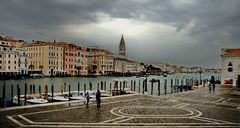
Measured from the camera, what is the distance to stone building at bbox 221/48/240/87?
158ft

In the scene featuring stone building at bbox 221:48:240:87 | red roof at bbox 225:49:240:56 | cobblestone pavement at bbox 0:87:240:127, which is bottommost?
cobblestone pavement at bbox 0:87:240:127

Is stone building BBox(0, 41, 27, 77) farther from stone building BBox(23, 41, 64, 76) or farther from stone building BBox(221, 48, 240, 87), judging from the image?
stone building BBox(221, 48, 240, 87)

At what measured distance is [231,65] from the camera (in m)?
48.8

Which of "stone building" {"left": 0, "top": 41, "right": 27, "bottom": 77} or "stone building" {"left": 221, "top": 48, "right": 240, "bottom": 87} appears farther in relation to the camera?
"stone building" {"left": 0, "top": 41, "right": 27, "bottom": 77}

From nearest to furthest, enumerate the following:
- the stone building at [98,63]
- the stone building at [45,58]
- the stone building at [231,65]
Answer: the stone building at [231,65] < the stone building at [45,58] < the stone building at [98,63]

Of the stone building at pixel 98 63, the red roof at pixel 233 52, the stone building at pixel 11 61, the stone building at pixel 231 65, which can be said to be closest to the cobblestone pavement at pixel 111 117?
the stone building at pixel 231 65

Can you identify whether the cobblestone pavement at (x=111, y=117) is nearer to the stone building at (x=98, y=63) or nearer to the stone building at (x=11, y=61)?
the stone building at (x=11, y=61)

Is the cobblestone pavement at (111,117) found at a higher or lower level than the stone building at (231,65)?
lower

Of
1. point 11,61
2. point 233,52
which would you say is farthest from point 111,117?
point 11,61

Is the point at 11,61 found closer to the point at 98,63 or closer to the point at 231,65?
the point at 98,63

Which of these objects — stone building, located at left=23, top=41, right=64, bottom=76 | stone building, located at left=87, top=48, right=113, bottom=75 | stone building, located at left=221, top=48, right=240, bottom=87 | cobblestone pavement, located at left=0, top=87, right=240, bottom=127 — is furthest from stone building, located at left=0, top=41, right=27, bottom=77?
cobblestone pavement, located at left=0, top=87, right=240, bottom=127

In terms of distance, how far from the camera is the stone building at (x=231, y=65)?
158 ft

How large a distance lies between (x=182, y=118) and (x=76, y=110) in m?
7.78

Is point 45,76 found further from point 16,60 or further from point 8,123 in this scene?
point 8,123
